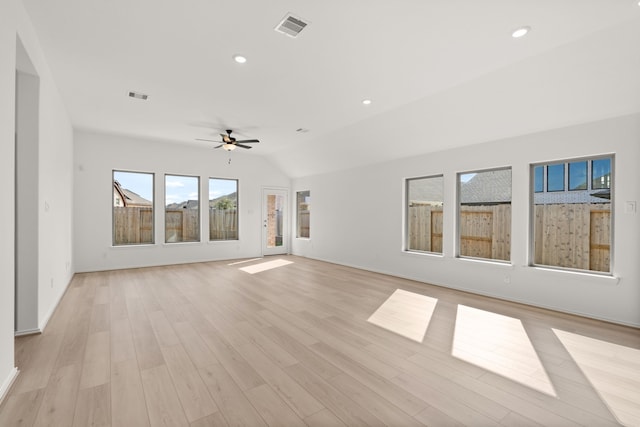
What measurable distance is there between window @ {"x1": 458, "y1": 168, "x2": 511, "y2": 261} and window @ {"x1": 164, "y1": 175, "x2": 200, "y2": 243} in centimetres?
601

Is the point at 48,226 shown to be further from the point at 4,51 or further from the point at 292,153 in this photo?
the point at 292,153

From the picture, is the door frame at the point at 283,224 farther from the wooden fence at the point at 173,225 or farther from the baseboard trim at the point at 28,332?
the baseboard trim at the point at 28,332

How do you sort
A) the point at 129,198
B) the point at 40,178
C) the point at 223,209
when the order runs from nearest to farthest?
1. the point at 40,178
2. the point at 129,198
3. the point at 223,209

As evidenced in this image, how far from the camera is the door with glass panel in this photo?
8.55 metres

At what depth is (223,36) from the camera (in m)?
2.80

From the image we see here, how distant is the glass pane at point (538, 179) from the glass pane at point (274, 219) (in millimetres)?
6329

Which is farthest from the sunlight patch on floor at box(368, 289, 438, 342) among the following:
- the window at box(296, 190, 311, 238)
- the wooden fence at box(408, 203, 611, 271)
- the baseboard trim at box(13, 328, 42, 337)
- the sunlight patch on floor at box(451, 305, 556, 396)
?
the window at box(296, 190, 311, 238)

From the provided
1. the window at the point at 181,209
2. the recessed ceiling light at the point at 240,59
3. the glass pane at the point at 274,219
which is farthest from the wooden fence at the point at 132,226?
the recessed ceiling light at the point at 240,59

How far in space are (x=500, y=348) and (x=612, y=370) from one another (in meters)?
0.76

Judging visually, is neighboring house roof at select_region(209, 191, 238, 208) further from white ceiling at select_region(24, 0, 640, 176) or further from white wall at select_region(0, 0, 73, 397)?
white wall at select_region(0, 0, 73, 397)

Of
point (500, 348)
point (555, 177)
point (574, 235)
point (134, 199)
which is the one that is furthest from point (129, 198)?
point (574, 235)

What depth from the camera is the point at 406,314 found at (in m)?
3.67

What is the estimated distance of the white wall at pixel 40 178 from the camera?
200 centimetres

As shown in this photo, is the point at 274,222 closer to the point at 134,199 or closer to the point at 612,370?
the point at 134,199
